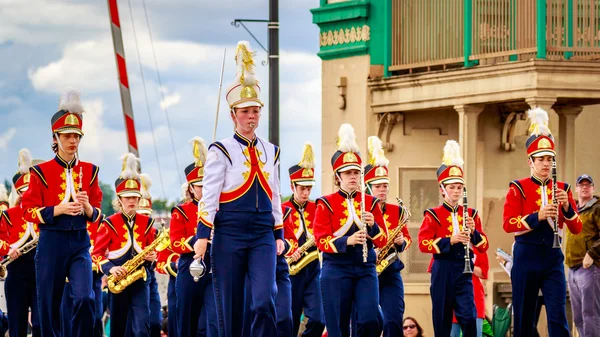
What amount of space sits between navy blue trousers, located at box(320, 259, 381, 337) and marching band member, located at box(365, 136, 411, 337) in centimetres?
210

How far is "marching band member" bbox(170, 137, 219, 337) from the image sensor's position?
58.8ft

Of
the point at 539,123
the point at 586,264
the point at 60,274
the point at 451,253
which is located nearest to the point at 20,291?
the point at 60,274

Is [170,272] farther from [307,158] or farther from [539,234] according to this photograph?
[539,234]

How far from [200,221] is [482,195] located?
10.5m

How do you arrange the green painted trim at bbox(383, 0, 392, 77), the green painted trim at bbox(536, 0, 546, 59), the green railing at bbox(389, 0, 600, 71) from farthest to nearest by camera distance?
1. the green painted trim at bbox(383, 0, 392, 77)
2. the green railing at bbox(389, 0, 600, 71)
3. the green painted trim at bbox(536, 0, 546, 59)

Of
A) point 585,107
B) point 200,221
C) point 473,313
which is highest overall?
point 585,107

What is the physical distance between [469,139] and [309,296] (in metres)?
4.74

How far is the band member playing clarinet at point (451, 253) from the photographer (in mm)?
17938

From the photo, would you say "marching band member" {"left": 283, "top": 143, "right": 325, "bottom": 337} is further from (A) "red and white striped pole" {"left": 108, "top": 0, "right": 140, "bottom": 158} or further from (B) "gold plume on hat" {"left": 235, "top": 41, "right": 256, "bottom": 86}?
(B) "gold plume on hat" {"left": 235, "top": 41, "right": 256, "bottom": 86}

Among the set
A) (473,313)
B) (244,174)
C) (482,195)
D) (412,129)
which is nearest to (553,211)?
(473,313)

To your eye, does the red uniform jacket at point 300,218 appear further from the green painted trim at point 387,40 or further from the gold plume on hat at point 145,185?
the green painted trim at point 387,40

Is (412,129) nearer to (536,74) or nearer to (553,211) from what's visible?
(536,74)

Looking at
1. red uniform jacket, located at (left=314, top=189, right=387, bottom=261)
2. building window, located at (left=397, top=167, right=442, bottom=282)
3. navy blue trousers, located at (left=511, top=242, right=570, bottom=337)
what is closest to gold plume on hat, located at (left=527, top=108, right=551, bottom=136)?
navy blue trousers, located at (left=511, top=242, right=570, bottom=337)

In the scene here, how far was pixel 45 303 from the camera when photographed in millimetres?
15891
